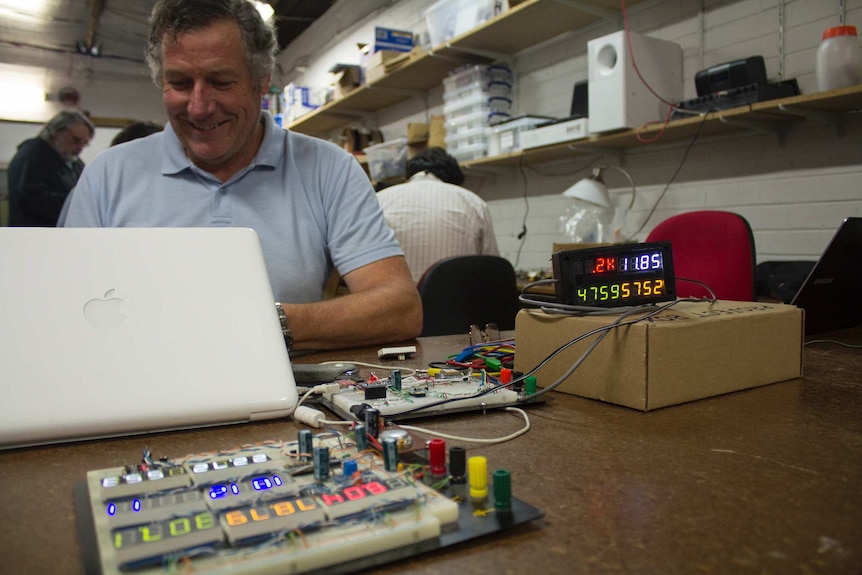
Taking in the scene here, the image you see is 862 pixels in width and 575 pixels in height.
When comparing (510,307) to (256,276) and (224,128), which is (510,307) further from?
(256,276)

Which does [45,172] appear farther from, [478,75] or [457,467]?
[457,467]

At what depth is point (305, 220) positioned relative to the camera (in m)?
1.56

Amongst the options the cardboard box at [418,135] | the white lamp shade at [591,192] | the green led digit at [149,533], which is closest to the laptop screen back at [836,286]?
the green led digit at [149,533]

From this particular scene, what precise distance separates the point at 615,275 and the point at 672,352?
5.9 inches

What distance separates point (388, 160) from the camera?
4098mm

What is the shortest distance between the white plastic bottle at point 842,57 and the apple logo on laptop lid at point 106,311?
2.06 m

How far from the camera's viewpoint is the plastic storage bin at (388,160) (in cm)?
403

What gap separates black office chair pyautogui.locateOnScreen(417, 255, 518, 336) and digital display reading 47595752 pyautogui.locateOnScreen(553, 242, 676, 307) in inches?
44.9

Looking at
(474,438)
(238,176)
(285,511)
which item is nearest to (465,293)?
(238,176)

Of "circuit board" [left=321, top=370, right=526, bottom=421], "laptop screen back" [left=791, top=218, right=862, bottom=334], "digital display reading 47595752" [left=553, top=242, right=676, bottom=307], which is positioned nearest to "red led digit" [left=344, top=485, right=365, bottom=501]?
"circuit board" [left=321, top=370, right=526, bottom=421]

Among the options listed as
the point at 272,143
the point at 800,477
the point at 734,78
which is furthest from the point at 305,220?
the point at 734,78

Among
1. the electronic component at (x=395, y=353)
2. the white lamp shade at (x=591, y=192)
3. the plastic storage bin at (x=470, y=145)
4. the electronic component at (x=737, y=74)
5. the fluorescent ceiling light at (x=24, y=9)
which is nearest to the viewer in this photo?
the electronic component at (x=395, y=353)

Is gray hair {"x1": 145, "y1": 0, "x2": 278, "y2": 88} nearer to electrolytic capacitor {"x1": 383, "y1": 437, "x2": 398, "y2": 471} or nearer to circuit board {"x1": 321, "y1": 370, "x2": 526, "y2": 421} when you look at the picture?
circuit board {"x1": 321, "y1": 370, "x2": 526, "y2": 421}

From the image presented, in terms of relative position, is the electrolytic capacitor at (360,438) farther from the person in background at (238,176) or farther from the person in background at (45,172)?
the person in background at (45,172)
